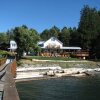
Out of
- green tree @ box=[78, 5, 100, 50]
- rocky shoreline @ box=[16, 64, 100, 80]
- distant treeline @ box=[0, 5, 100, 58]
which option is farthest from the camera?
green tree @ box=[78, 5, 100, 50]

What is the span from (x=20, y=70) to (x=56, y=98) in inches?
1085

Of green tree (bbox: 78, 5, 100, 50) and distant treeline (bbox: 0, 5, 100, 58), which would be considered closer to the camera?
distant treeline (bbox: 0, 5, 100, 58)

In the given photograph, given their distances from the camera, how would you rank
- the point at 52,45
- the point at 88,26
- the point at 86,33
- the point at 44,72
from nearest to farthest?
the point at 44,72 < the point at 86,33 < the point at 88,26 < the point at 52,45

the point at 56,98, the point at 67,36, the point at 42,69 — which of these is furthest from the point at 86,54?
the point at 56,98

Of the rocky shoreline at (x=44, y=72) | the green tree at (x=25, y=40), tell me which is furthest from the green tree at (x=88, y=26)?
the rocky shoreline at (x=44, y=72)

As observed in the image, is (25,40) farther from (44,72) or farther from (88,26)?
(88,26)

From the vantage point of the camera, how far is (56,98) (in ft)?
104

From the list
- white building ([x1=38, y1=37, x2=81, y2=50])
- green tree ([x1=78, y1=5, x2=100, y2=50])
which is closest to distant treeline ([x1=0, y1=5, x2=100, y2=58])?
green tree ([x1=78, y1=5, x2=100, y2=50])

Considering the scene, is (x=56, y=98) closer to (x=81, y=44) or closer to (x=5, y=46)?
(x=81, y=44)

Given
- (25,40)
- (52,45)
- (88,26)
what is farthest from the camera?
(52,45)

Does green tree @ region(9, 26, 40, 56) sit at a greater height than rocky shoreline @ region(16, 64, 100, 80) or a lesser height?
greater

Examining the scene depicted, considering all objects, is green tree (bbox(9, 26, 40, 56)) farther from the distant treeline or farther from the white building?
the white building

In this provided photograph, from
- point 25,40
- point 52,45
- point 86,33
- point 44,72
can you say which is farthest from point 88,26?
point 44,72

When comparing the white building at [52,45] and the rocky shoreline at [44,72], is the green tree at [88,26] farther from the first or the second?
the rocky shoreline at [44,72]
